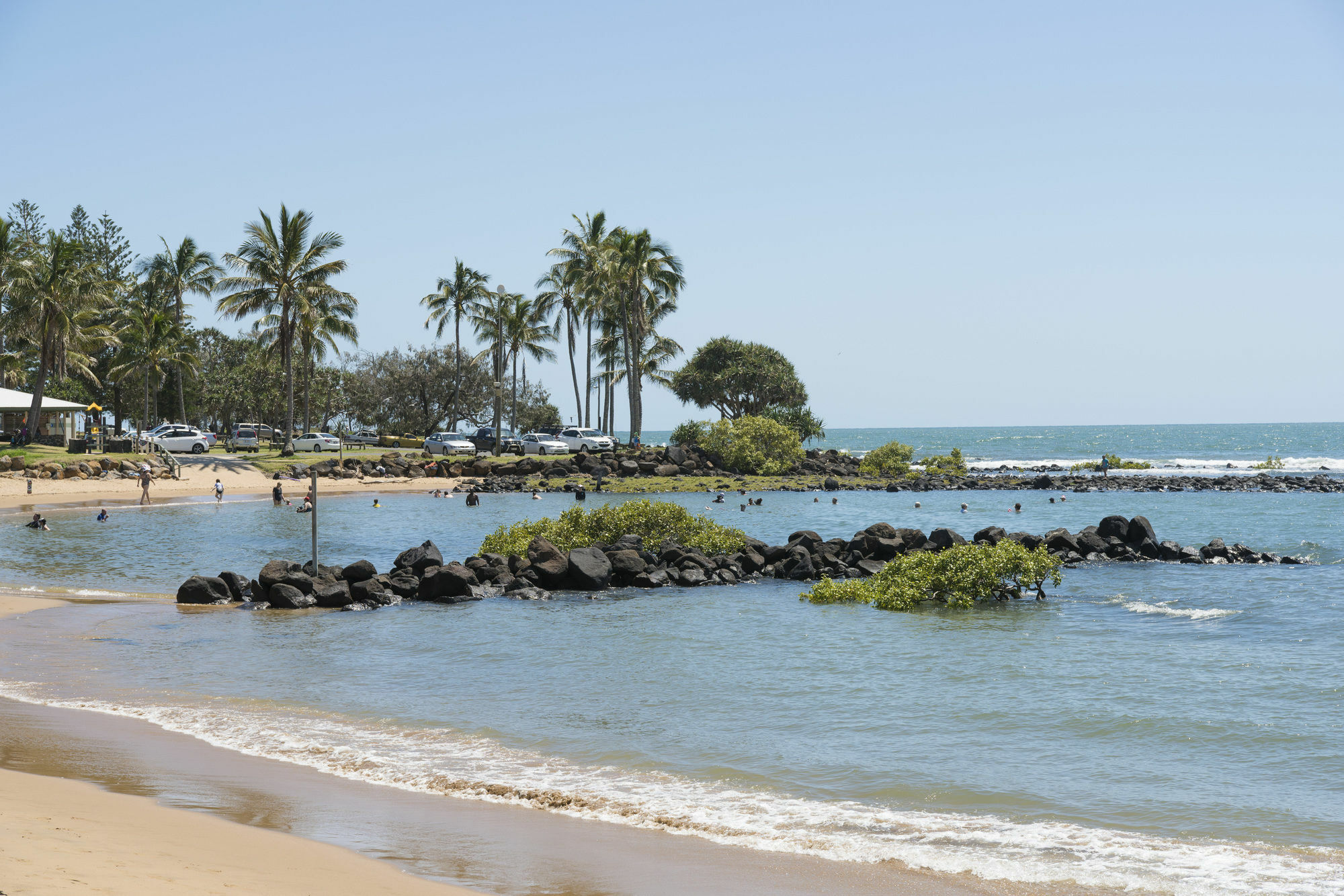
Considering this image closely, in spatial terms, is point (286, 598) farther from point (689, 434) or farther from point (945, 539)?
point (689, 434)

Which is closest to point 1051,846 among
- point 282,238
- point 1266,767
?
point 1266,767

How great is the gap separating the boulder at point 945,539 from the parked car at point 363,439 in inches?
2422

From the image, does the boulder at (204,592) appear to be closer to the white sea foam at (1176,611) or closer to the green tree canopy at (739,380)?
the white sea foam at (1176,611)

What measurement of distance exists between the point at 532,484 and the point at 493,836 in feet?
161

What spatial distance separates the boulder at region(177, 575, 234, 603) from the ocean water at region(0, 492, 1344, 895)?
708 mm

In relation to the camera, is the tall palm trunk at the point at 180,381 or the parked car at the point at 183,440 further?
the tall palm trunk at the point at 180,381

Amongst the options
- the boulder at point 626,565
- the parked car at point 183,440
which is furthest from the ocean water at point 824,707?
the parked car at point 183,440

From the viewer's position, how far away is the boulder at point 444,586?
2292 centimetres

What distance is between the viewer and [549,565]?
24.2 m

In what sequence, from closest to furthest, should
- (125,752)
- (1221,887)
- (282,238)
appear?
1. (1221,887)
2. (125,752)
3. (282,238)

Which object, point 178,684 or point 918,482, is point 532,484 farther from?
point 178,684

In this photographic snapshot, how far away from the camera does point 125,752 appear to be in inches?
408

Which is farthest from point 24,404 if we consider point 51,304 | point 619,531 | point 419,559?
point 619,531

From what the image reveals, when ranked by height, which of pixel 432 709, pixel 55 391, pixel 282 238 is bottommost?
pixel 432 709
